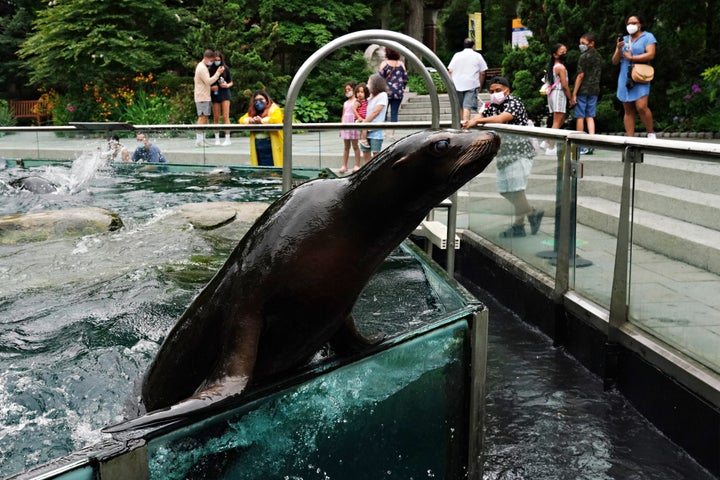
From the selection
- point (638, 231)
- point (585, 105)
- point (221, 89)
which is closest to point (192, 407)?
point (638, 231)

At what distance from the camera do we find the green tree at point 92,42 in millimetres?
24234

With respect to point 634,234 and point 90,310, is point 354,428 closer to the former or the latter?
point 90,310

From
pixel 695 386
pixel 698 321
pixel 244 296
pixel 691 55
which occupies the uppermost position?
pixel 691 55

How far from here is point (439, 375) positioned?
2.83m

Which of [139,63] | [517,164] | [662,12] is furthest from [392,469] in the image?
[139,63]

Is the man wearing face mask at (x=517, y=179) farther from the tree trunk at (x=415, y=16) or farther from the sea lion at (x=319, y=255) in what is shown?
the tree trunk at (x=415, y=16)

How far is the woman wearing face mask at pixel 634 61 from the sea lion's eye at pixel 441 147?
938 centimetres

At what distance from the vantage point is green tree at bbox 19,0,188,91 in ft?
79.5

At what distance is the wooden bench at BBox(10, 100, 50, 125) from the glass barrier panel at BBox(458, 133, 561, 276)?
24.9 metres

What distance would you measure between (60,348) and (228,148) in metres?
5.01

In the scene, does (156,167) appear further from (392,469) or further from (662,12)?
(662,12)

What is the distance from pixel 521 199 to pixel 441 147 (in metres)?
4.60

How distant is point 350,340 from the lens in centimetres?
269

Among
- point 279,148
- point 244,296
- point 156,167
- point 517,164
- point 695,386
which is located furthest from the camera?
point 156,167
